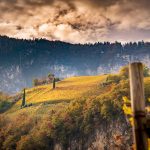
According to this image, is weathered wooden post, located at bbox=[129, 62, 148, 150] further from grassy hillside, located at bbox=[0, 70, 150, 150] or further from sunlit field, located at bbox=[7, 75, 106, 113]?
sunlit field, located at bbox=[7, 75, 106, 113]

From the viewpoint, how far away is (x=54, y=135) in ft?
246

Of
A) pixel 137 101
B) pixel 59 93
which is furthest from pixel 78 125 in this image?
pixel 137 101

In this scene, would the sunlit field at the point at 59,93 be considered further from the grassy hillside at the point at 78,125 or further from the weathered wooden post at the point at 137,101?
the weathered wooden post at the point at 137,101

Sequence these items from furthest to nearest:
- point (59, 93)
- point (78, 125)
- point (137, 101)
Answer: point (59, 93), point (78, 125), point (137, 101)

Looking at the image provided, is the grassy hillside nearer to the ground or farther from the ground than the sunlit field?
nearer to the ground

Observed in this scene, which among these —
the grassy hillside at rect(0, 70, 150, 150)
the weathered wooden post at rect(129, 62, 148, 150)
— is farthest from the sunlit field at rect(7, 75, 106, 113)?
the weathered wooden post at rect(129, 62, 148, 150)

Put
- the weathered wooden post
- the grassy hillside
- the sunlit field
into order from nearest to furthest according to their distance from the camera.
A: the weathered wooden post < the grassy hillside < the sunlit field

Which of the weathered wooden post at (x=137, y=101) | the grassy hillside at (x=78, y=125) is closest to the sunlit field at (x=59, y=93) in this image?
the grassy hillside at (x=78, y=125)

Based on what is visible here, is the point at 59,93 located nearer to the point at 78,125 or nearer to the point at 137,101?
the point at 78,125

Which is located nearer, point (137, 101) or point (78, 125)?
point (137, 101)

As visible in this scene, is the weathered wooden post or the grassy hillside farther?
the grassy hillside

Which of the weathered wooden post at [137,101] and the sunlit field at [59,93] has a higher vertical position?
the sunlit field at [59,93]

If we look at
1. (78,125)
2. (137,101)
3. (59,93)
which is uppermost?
(59,93)

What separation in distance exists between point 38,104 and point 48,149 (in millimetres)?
28668
